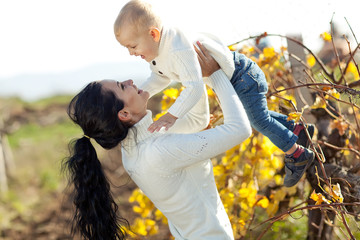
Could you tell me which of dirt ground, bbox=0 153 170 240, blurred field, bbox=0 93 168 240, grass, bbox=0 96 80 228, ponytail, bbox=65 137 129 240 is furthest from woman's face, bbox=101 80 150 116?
dirt ground, bbox=0 153 170 240

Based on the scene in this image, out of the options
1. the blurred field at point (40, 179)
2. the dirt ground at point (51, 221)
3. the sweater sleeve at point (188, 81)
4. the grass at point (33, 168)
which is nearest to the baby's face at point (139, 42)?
the sweater sleeve at point (188, 81)

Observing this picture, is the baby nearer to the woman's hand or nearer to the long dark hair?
the woman's hand

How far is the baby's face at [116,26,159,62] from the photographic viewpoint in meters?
1.71

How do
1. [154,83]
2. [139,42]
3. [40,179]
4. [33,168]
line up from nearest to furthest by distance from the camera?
1. [139,42]
2. [154,83]
3. [40,179]
4. [33,168]

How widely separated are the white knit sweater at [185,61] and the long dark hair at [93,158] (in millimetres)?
226

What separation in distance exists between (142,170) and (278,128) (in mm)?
566

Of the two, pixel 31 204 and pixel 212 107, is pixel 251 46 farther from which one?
pixel 31 204

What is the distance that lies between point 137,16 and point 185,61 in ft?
0.75

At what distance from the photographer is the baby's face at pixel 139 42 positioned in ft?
5.61

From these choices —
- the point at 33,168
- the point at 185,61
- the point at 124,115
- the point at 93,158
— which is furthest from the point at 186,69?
the point at 33,168

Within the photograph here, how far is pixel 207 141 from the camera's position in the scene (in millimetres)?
1621

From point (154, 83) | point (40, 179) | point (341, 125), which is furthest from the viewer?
point (40, 179)

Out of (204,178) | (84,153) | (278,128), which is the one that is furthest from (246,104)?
(84,153)

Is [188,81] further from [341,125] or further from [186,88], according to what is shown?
[341,125]
